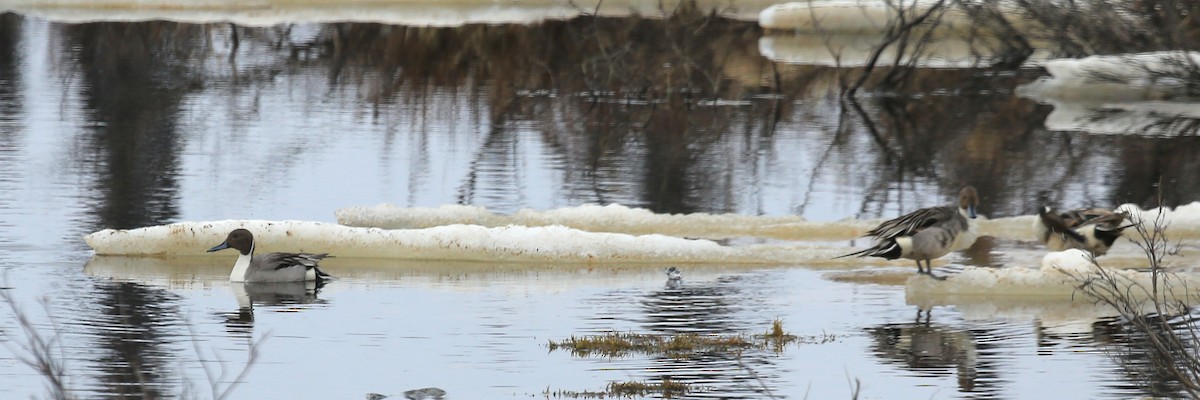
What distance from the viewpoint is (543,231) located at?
12914 mm

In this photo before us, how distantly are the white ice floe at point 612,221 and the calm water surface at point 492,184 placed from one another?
1173 millimetres

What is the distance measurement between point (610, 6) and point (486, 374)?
33.3 meters

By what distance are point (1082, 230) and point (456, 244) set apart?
4051mm

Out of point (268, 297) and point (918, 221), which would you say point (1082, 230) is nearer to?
point (918, 221)

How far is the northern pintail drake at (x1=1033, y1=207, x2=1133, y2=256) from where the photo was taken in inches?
478

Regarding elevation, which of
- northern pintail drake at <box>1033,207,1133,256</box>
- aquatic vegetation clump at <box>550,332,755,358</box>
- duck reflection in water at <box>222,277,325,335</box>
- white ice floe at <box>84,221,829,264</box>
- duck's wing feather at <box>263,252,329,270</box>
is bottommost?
aquatic vegetation clump at <box>550,332,755,358</box>

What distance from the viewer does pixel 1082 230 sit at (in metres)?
12.3

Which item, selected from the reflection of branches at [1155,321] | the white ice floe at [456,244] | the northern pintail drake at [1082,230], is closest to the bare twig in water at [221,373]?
the reflection of branches at [1155,321]

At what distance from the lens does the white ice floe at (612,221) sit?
14.0m

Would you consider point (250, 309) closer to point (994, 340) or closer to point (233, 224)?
point (233, 224)

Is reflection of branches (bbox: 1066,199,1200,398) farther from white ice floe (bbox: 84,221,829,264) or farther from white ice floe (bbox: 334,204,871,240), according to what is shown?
white ice floe (bbox: 84,221,829,264)

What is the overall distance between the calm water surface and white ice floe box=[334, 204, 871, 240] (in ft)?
3.85

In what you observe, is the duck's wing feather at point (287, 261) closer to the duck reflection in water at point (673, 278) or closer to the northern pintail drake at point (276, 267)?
the northern pintail drake at point (276, 267)

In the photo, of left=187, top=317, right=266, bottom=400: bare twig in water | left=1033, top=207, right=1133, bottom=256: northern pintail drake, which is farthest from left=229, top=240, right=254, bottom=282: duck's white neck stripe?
left=1033, top=207, right=1133, bottom=256: northern pintail drake
